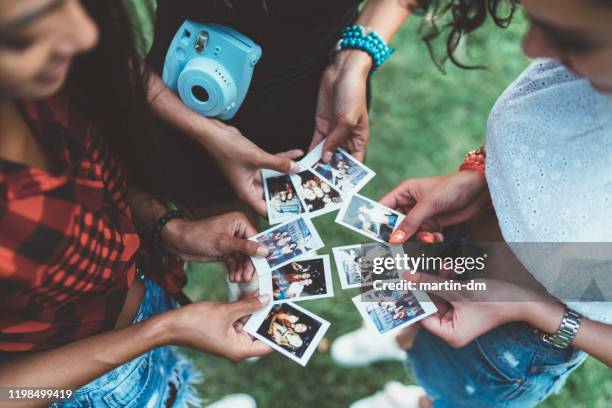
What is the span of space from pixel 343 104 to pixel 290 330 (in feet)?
2.77

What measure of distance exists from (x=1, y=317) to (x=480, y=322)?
129 cm

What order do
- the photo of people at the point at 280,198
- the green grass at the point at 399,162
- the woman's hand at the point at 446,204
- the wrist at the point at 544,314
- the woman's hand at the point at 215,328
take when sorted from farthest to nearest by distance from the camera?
the green grass at the point at 399,162 → the photo of people at the point at 280,198 → the woman's hand at the point at 446,204 → the woman's hand at the point at 215,328 → the wrist at the point at 544,314

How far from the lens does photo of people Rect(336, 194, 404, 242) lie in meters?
1.92

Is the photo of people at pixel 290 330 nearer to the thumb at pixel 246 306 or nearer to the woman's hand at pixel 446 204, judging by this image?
the thumb at pixel 246 306

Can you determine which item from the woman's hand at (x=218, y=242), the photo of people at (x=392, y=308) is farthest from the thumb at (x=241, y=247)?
the photo of people at (x=392, y=308)

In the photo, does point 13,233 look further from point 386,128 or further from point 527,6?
point 386,128

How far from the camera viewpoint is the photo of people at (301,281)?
1.81 m

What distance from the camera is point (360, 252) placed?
75.9 inches

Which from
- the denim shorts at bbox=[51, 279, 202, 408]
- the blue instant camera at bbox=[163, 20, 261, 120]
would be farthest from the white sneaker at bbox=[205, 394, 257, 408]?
the blue instant camera at bbox=[163, 20, 261, 120]

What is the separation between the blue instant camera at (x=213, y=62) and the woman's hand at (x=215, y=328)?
687 millimetres

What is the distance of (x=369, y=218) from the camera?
1.97 metres

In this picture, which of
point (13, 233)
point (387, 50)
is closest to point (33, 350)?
point (13, 233)

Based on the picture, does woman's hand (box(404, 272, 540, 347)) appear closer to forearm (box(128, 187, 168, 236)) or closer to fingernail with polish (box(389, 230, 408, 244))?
fingernail with polish (box(389, 230, 408, 244))

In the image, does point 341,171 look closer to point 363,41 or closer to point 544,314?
point 363,41
